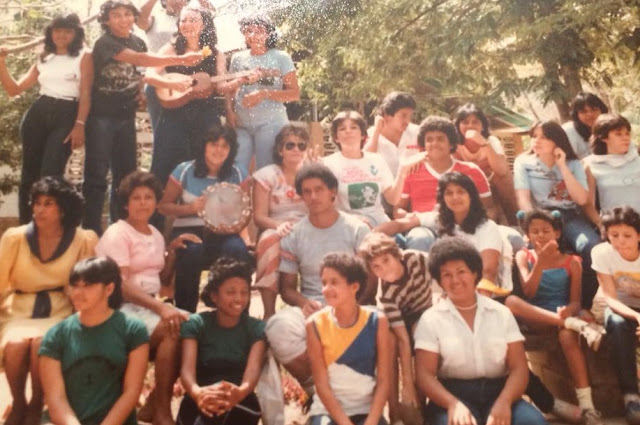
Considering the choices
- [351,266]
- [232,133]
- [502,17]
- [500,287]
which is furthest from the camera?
[502,17]

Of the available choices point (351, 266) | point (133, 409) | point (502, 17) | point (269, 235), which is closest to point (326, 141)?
point (502, 17)

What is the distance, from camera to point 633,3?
6.48 metres

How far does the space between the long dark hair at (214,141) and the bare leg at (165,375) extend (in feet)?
4.54

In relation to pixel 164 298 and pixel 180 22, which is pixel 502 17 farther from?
pixel 164 298

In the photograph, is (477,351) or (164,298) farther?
(164,298)

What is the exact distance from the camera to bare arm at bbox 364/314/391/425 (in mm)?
3184

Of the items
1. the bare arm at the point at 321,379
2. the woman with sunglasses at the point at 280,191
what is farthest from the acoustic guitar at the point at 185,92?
the bare arm at the point at 321,379

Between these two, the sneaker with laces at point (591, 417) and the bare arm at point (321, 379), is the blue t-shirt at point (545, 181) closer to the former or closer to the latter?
the sneaker with laces at point (591, 417)

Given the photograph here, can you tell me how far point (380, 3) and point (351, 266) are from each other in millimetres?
5756

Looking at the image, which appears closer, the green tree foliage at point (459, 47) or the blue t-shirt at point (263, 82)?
the blue t-shirt at point (263, 82)

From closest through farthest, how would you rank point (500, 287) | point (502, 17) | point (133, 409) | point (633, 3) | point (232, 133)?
point (133, 409), point (500, 287), point (232, 133), point (633, 3), point (502, 17)

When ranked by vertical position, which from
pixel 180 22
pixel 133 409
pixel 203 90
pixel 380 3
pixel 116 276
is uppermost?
pixel 380 3

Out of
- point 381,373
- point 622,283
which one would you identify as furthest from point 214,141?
point 622,283

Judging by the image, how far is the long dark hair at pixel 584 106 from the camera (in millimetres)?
5176
